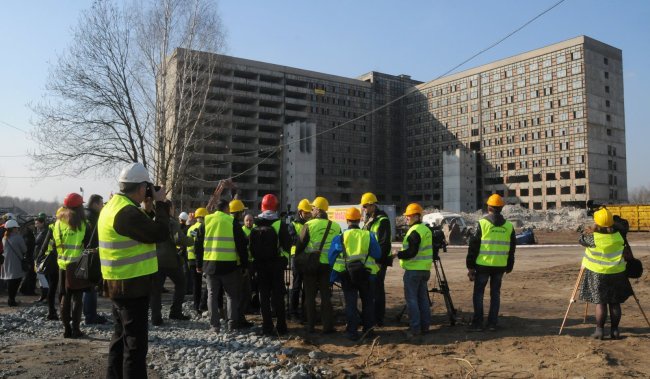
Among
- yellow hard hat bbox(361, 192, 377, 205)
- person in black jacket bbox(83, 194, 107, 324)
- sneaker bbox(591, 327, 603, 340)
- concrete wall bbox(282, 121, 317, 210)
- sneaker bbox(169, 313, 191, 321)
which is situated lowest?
sneaker bbox(169, 313, 191, 321)

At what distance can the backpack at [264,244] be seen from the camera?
7.39m

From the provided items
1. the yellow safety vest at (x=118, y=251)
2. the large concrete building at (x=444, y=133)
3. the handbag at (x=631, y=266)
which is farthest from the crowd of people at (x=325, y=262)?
the large concrete building at (x=444, y=133)

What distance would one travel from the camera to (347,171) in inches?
3772

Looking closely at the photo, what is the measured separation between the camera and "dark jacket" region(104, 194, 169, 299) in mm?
4203

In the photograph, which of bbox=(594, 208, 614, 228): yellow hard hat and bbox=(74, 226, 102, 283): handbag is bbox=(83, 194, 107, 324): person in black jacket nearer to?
bbox=(74, 226, 102, 283): handbag

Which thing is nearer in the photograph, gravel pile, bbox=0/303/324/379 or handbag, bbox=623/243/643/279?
gravel pile, bbox=0/303/324/379

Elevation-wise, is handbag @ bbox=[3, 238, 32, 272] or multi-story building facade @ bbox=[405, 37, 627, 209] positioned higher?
multi-story building facade @ bbox=[405, 37, 627, 209]

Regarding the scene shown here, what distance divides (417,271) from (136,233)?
14.1 feet

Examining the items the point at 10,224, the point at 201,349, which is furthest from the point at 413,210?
the point at 10,224

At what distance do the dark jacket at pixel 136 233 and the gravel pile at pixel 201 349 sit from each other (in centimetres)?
154

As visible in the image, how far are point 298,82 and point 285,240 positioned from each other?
282ft

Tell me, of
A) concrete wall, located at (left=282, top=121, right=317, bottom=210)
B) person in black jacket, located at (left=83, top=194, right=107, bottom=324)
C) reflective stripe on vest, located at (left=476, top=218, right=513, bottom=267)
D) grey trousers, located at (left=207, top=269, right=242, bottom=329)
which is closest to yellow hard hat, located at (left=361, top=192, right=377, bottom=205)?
reflective stripe on vest, located at (left=476, top=218, right=513, bottom=267)

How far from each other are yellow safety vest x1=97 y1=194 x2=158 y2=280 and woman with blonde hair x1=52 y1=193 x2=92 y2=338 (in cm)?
303

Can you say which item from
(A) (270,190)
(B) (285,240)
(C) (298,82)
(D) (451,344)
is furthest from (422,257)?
(C) (298,82)
